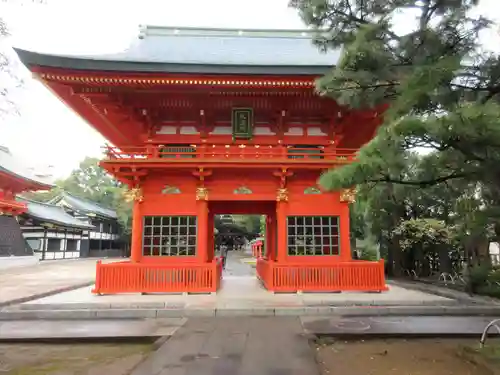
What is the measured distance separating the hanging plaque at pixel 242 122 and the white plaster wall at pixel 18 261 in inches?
910

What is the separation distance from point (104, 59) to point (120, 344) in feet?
24.5

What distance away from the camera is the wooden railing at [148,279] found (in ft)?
35.3

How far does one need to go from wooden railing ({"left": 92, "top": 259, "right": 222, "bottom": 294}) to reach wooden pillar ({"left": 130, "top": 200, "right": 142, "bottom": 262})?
444mm

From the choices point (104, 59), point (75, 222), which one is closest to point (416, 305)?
point (104, 59)

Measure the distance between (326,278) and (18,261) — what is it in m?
26.3

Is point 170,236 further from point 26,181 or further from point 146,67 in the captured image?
point 26,181

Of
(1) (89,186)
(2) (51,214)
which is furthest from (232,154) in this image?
(1) (89,186)

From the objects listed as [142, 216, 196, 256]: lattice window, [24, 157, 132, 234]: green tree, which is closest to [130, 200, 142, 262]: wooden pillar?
[142, 216, 196, 256]: lattice window

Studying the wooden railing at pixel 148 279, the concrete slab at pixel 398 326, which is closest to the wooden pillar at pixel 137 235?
the wooden railing at pixel 148 279

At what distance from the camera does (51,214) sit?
36.2 metres

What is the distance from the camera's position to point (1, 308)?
9.49 meters

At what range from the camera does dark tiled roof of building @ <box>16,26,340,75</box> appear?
994 centimetres

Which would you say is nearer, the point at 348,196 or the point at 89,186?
the point at 348,196

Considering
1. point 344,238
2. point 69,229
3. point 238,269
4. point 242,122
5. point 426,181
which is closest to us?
point 426,181
